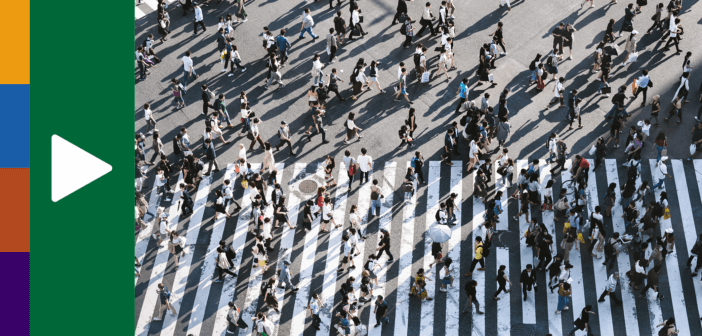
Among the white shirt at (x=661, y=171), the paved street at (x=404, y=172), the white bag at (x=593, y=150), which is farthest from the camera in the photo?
the white bag at (x=593, y=150)

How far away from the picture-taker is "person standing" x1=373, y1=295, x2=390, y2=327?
60.4 ft

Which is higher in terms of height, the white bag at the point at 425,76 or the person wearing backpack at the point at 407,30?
the person wearing backpack at the point at 407,30

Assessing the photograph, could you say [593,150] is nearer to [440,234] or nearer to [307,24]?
[440,234]

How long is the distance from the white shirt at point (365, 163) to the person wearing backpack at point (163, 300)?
7.74m

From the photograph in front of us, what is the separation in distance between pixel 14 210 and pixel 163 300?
610 inches

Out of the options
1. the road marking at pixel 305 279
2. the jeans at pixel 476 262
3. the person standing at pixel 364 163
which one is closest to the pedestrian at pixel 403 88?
the person standing at pixel 364 163

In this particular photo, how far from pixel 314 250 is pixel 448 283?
15.6 ft

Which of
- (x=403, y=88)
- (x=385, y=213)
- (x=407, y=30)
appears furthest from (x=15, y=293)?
(x=407, y=30)

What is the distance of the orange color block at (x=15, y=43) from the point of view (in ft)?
15.0

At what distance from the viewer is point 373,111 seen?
26562mm

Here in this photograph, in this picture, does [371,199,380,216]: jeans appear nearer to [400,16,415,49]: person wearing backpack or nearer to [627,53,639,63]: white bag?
[400,16,415,49]: person wearing backpack

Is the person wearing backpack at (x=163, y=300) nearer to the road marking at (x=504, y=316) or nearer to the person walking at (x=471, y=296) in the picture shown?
the person walking at (x=471, y=296)

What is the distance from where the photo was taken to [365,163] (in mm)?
22781

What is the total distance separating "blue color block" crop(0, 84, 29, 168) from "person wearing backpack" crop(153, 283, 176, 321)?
49.5 feet
